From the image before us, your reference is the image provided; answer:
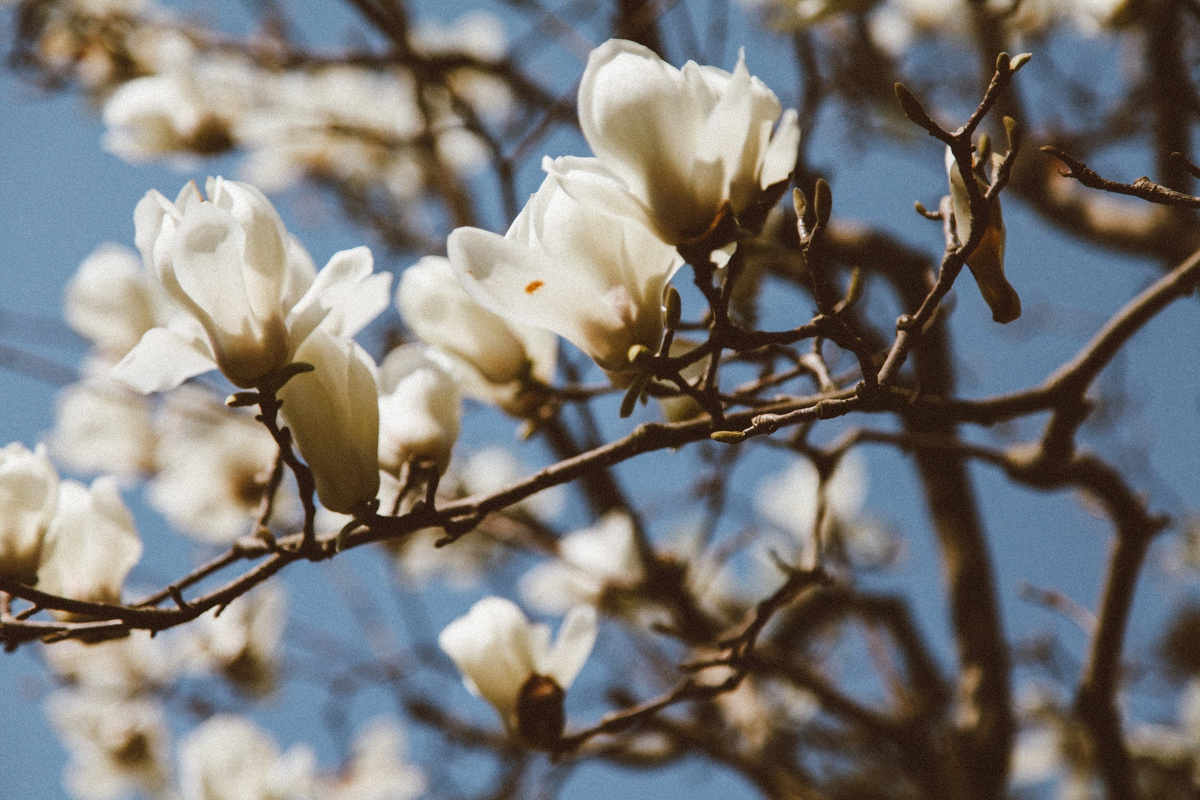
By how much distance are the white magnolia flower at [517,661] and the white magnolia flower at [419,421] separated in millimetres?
146

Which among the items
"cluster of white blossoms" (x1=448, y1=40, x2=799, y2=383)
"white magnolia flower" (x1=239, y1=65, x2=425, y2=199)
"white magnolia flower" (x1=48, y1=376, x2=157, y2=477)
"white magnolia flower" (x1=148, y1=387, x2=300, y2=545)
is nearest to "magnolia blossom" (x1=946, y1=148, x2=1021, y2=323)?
"cluster of white blossoms" (x1=448, y1=40, x2=799, y2=383)

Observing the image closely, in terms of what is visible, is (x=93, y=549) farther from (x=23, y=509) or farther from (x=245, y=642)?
(x=245, y=642)

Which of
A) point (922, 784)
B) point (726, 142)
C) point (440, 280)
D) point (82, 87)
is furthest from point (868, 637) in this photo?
point (82, 87)

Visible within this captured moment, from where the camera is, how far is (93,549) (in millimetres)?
663

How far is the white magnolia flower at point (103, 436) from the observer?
1.65 m

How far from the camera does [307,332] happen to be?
51cm

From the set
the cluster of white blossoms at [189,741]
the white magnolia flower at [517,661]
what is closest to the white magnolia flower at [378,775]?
the cluster of white blossoms at [189,741]

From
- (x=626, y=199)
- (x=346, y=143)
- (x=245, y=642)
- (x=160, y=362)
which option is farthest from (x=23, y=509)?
(x=346, y=143)

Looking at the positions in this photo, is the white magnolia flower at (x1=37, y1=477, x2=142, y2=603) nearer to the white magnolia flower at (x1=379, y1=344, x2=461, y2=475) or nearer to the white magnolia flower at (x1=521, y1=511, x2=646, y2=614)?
the white magnolia flower at (x1=379, y1=344, x2=461, y2=475)

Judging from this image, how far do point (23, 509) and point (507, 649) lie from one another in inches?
14.1

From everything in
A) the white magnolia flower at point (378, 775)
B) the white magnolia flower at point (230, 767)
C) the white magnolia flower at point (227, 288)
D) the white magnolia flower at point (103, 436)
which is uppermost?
the white magnolia flower at point (227, 288)

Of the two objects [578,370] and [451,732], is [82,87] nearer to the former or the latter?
[578,370]

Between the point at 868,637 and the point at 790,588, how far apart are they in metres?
0.78

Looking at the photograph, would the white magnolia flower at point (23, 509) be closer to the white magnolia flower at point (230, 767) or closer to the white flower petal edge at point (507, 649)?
the white flower petal edge at point (507, 649)
